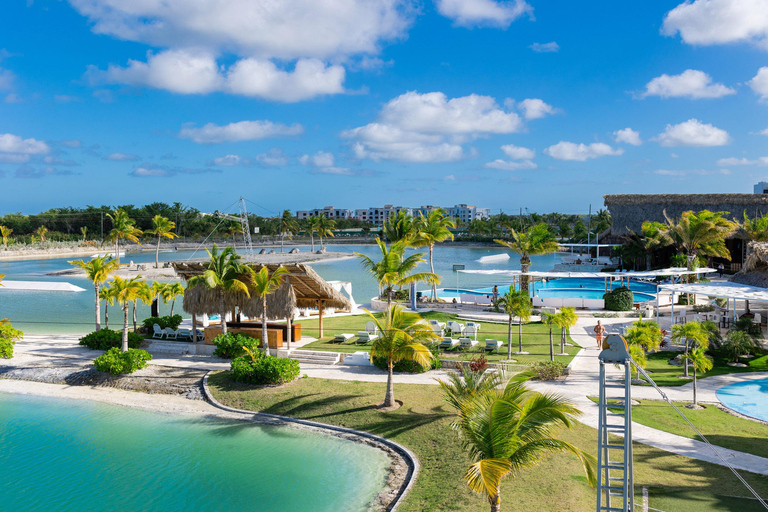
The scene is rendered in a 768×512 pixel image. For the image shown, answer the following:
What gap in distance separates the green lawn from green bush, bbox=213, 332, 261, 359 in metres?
2.37

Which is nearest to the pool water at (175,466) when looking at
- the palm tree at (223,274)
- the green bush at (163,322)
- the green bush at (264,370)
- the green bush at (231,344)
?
the green bush at (264,370)

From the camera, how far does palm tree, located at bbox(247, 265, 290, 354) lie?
61.6 ft

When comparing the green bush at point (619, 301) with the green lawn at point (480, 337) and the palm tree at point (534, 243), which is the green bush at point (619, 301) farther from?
the green lawn at point (480, 337)

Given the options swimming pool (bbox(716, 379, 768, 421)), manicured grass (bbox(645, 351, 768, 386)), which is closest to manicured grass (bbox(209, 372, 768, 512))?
swimming pool (bbox(716, 379, 768, 421))

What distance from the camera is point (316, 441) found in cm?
1339

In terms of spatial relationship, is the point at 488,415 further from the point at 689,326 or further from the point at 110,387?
the point at 110,387

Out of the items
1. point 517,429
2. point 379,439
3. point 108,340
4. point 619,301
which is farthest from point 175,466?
point 619,301

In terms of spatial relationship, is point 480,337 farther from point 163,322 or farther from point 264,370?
point 163,322

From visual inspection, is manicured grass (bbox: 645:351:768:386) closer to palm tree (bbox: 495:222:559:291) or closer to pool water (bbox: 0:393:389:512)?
pool water (bbox: 0:393:389:512)

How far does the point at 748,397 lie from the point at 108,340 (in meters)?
21.8

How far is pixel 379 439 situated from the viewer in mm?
13125

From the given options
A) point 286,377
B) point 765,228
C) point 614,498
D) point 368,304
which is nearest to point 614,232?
point 765,228

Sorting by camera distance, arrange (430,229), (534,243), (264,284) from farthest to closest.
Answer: (430,229) < (534,243) < (264,284)

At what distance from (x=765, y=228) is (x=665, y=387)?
24.0 meters
